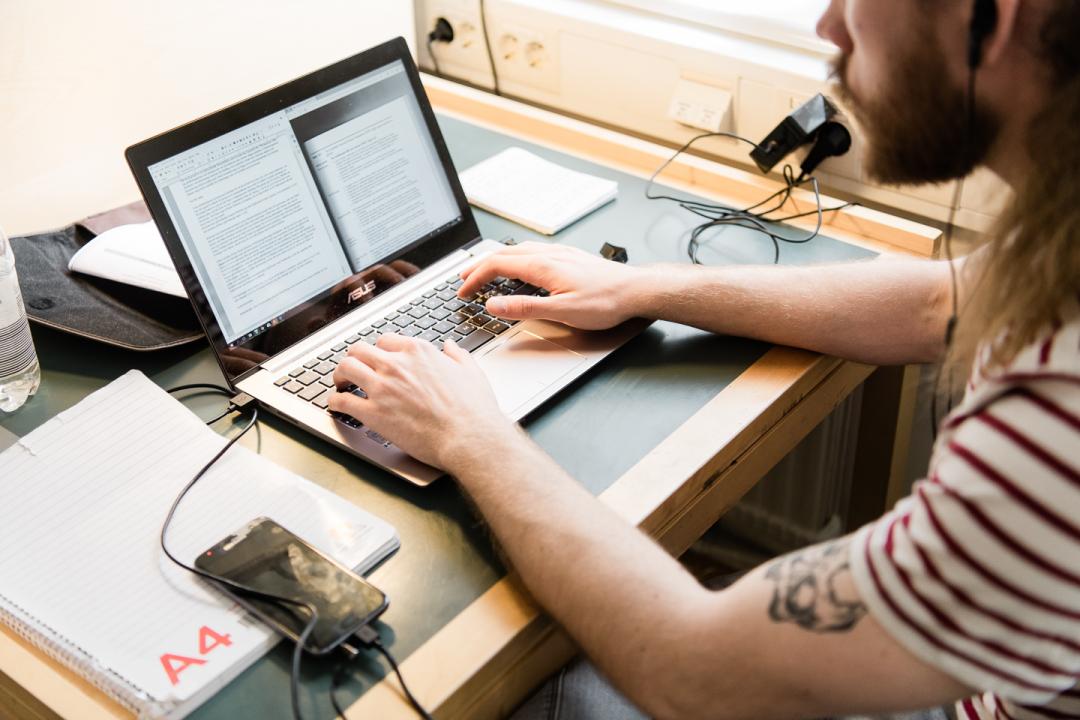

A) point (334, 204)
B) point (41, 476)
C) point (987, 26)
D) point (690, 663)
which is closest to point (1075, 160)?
point (987, 26)

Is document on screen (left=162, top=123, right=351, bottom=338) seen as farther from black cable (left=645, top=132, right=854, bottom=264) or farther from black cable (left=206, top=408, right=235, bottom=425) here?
black cable (left=645, top=132, right=854, bottom=264)

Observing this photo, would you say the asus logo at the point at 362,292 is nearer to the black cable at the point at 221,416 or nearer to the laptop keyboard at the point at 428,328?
the laptop keyboard at the point at 428,328

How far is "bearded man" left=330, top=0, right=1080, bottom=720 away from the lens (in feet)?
2.17

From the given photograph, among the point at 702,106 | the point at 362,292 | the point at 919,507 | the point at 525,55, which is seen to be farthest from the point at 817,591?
the point at 525,55

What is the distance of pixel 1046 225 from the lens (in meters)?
0.72

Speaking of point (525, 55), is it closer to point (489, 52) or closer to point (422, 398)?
point (489, 52)

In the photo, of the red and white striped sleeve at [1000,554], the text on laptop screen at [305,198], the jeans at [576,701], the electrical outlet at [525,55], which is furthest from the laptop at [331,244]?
the electrical outlet at [525,55]

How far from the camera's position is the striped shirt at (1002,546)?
65 cm

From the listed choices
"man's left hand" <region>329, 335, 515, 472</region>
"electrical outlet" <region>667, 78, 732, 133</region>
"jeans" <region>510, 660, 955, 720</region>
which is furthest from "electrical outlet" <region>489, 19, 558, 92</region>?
"jeans" <region>510, 660, 955, 720</region>

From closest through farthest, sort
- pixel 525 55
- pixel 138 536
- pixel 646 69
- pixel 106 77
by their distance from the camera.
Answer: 1. pixel 138 536
2. pixel 106 77
3. pixel 646 69
4. pixel 525 55

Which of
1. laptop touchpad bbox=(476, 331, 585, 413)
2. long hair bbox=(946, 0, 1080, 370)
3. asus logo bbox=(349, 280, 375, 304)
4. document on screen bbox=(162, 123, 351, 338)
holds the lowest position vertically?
laptop touchpad bbox=(476, 331, 585, 413)

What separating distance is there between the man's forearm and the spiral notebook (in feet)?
1.45

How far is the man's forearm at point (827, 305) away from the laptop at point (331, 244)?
66 mm

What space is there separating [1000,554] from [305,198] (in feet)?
2.70
